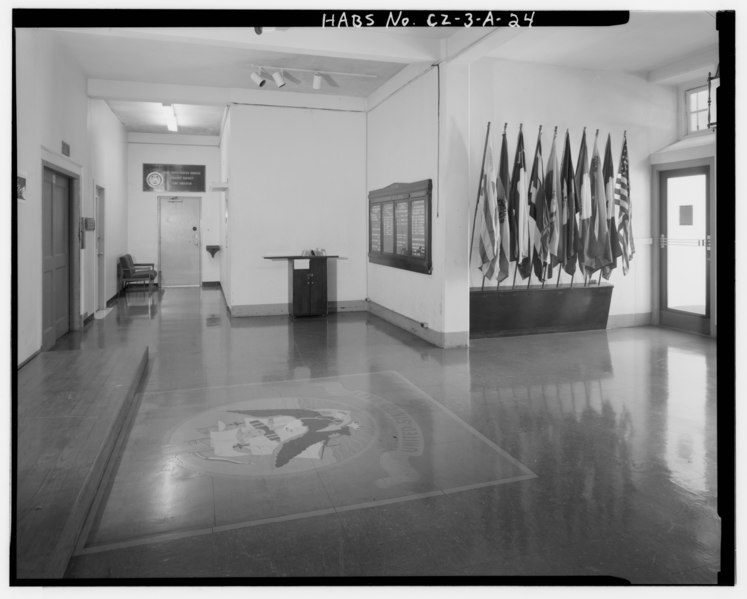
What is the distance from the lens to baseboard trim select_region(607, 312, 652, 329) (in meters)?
7.95

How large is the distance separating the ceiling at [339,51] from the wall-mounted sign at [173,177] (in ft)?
16.2

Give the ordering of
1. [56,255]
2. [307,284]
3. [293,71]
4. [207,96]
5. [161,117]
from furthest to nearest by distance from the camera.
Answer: [161,117] → [307,284] → [207,96] → [293,71] → [56,255]

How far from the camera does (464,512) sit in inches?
107

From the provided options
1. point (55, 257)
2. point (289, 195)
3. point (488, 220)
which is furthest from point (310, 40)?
point (55, 257)

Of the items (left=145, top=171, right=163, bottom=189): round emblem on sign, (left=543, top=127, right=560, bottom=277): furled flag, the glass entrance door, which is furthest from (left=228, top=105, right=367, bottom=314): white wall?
(left=145, top=171, right=163, bottom=189): round emblem on sign

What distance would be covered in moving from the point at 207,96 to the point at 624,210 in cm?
575

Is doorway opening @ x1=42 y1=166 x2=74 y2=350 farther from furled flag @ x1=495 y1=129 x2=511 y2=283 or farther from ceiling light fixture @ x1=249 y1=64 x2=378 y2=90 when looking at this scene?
furled flag @ x1=495 y1=129 x2=511 y2=283

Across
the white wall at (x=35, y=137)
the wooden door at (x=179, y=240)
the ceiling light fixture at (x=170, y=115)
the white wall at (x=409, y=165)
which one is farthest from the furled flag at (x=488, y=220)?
the wooden door at (x=179, y=240)

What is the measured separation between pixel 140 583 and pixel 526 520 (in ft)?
5.16

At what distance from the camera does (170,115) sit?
10.9 meters

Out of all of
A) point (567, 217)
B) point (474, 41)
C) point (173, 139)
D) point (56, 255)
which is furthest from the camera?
point (173, 139)

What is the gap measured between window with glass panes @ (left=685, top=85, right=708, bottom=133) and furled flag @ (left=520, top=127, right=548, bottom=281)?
7.88 feet

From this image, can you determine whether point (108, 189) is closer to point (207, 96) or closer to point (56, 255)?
point (207, 96)

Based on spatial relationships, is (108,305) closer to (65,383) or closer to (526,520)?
(65,383)
